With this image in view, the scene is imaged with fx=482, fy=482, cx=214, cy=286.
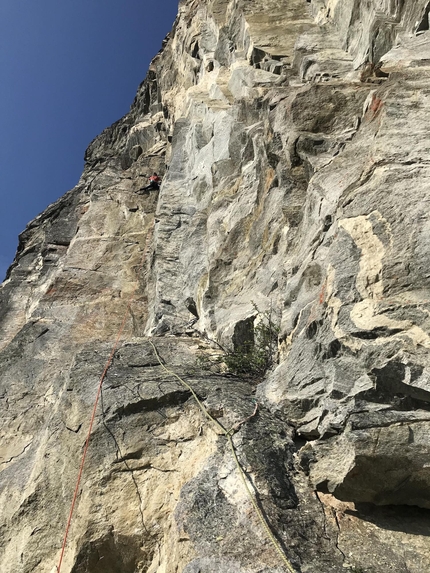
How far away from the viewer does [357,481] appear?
4.11 metres

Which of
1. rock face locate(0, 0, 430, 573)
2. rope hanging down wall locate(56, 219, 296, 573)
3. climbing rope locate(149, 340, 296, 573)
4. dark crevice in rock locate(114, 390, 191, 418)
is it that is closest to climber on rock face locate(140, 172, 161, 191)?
rock face locate(0, 0, 430, 573)

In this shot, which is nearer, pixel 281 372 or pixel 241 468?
pixel 241 468

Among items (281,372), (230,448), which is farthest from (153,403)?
(281,372)

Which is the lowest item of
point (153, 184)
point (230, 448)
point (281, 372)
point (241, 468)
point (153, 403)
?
point (241, 468)

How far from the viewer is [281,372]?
18.6ft

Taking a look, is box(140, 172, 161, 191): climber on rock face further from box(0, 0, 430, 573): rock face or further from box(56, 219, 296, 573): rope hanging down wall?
box(56, 219, 296, 573): rope hanging down wall

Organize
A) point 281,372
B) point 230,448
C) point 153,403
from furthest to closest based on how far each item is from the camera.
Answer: point 153,403
point 281,372
point 230,448

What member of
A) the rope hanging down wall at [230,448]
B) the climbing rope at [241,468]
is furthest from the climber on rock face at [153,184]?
the climbing rope at [241,468]

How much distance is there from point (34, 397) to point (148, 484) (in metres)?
5.43

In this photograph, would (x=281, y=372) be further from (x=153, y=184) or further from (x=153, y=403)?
(x=153, y=184)

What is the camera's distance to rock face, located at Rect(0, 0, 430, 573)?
409cm

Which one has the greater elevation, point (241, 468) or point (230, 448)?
point (230, 448)

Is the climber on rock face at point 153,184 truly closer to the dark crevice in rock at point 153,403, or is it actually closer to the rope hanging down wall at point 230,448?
the rope hanging down wall at point 230,448

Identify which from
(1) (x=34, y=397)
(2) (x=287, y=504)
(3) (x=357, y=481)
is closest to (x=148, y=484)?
(2) (x=287, y=504)
